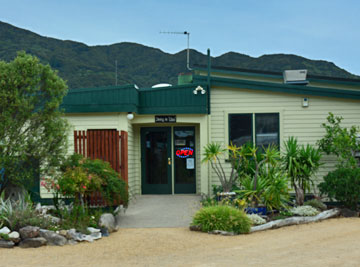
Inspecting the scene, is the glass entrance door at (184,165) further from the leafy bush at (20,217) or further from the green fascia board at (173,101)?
the leafy bush at (20,217)

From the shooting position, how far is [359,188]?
10.2 meters

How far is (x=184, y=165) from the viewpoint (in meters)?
13.0

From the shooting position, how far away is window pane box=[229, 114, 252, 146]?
12534 millimetres

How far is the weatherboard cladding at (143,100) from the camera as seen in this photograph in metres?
11.9

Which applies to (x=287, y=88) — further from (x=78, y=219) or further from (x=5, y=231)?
(x=5, y=231)

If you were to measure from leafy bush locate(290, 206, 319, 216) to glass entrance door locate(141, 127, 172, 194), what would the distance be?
408 cm

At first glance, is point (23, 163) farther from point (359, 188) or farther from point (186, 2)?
point (186, 2)

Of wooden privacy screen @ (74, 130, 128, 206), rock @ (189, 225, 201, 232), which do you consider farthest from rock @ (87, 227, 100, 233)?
wooden privacy screen @ (74, 130, 128, 206)

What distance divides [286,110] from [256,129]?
3.22ft

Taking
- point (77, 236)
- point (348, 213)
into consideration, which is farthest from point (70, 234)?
point (348, 213)

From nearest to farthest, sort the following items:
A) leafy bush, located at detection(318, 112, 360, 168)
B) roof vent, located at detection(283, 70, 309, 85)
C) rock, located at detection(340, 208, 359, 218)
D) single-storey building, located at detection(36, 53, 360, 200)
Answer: rock, located at detection(340, 208, 359, 218), leafy bush, located at detection(318, 112, 360, 168), single-storey building, located at detection(36, 53, 360, 200), roof vent, located at detection(283, 70, 309, 85)

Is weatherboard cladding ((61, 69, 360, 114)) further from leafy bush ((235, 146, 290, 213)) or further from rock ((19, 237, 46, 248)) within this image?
rock ((19, 237, 46, 248))

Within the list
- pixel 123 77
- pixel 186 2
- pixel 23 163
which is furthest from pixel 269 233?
pixel 123 77

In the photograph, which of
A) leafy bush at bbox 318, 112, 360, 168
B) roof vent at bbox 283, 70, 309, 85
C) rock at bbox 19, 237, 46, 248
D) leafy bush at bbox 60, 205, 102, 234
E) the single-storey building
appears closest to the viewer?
rock at bbox 19, 237, 46, 248
